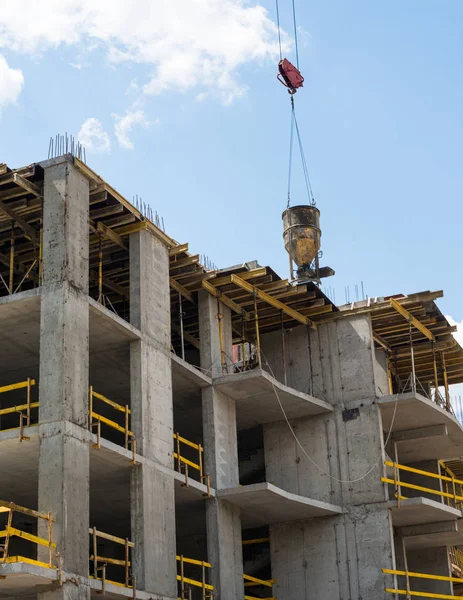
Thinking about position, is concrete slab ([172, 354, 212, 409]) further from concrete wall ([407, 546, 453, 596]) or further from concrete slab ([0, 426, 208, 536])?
concrete wall ([407, 546, 453, 596])

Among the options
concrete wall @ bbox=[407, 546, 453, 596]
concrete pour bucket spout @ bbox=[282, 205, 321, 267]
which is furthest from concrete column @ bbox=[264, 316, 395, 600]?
concrete wall @ bbox=[407, 546, 453, 596]

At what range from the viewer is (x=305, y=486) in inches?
1223

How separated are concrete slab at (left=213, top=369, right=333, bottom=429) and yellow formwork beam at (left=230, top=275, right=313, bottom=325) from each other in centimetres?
256

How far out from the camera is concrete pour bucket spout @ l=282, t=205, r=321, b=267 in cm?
3606

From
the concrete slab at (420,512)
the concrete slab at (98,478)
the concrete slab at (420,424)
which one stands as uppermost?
the concrete slab at (420,424)

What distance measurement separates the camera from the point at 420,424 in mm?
33156

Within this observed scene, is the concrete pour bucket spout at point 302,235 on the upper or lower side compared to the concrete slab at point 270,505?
upper

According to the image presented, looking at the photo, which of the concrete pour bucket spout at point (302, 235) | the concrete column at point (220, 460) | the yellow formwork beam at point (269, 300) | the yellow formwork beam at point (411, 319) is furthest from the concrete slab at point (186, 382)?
the concrete pour bucket spout at point (302, 235)

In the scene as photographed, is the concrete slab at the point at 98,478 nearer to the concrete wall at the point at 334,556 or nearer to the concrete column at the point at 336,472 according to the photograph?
the concrete wall at the point at 334,556

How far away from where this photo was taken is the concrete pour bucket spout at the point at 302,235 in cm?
3606

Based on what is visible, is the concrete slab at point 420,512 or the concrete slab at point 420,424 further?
the concrete slab at point 420,424

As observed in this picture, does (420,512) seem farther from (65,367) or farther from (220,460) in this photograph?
(65,367)

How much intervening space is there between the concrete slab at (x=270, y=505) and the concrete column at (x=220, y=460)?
17.6 inches

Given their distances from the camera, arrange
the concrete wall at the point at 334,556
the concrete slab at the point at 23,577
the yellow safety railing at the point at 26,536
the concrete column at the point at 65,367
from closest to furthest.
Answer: the concrete slab at the point at 23,577, the yellow safety railing at the point at 26,536, the concrete column at the point at 65,367, the concrete wall at the point at 334,556
